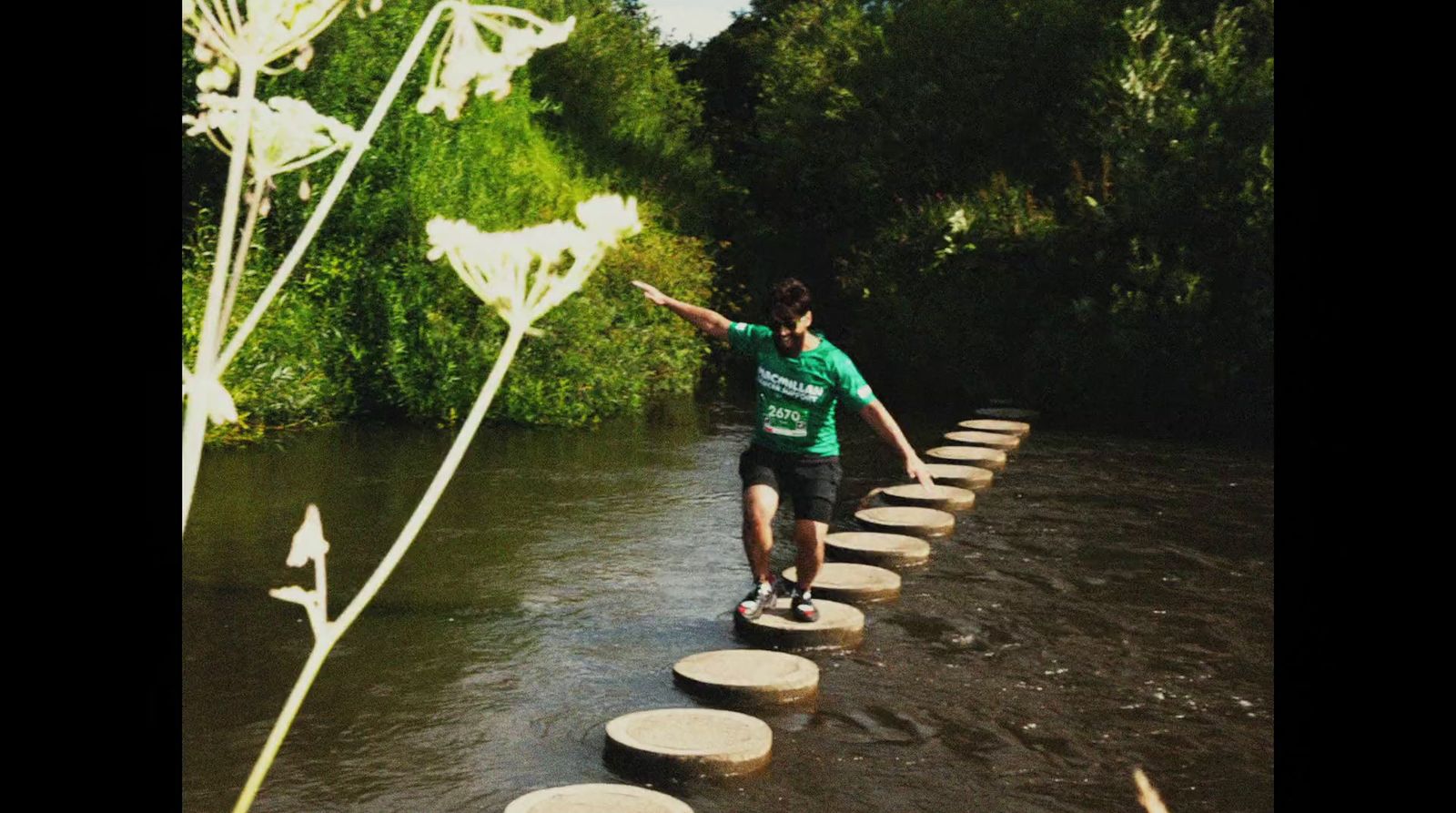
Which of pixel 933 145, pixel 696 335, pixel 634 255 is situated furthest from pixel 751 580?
pixel 933 145

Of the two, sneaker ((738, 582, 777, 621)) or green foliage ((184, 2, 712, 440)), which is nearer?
sneaker ((738, 582, 777, 621))

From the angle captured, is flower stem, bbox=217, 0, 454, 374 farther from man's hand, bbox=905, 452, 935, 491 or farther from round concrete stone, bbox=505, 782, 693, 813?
man's hand, bbox=905, 452, 935, 491

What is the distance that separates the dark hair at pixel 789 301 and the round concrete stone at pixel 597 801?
8.10 ft

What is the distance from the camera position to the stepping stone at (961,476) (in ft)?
35.6

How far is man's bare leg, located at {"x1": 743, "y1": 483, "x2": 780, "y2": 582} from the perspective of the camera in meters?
6.63

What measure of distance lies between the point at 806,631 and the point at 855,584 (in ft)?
3.06

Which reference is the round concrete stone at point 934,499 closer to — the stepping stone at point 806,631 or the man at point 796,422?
the stepping stone at point 806,631

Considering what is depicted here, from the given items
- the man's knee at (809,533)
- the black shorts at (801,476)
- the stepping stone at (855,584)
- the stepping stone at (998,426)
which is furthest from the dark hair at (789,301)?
the stepping stone at (998,426)

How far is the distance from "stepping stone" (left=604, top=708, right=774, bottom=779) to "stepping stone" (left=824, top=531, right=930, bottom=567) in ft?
10.1

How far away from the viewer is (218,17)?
4.73 ft

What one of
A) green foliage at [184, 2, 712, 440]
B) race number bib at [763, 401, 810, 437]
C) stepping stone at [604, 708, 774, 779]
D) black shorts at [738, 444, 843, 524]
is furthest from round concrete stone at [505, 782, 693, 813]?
green foliage at [184, 2, 712, 440]

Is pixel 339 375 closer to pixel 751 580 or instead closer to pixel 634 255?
pixel 634 255

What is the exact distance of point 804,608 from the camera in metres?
6.89

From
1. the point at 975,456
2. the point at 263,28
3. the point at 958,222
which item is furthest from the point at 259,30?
the point at 958,222
